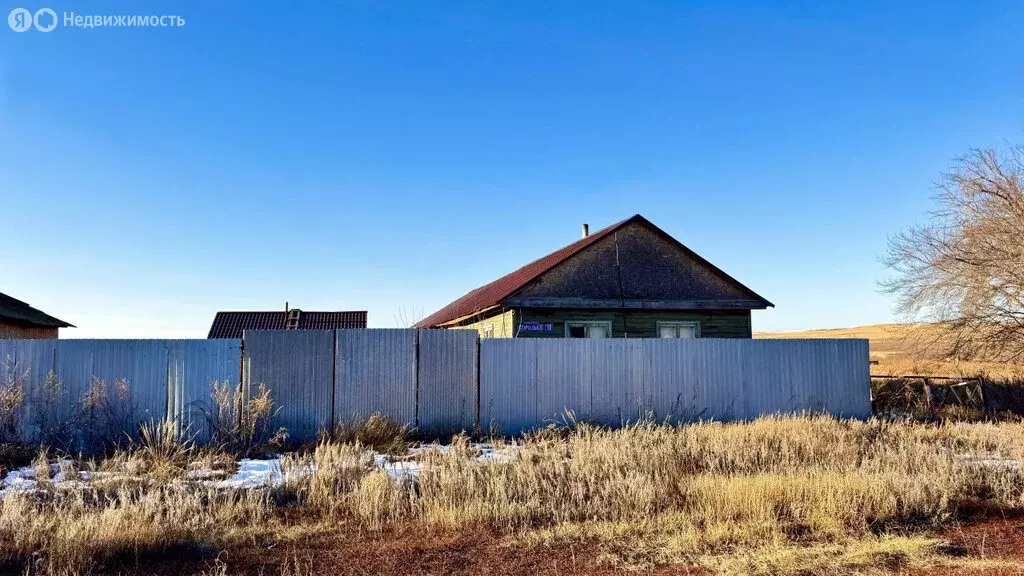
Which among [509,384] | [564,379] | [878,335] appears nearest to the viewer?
[509,384]

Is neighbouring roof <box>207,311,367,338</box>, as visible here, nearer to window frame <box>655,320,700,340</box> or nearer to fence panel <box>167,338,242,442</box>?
window frame <box>655,320,700,340</box>

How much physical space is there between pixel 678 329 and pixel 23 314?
2253 centimetres

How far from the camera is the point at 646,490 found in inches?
245

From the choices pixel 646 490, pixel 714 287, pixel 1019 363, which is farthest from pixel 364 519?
pixel 1019 363

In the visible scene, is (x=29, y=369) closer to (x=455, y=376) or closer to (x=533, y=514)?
(x=455, y=376)

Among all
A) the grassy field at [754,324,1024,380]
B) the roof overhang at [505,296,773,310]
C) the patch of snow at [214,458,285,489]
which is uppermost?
the roof overhang at [505,296,773,310]

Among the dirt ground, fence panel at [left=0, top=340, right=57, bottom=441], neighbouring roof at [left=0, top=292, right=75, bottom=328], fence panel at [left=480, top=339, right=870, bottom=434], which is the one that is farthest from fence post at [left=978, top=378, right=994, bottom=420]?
neighbouring roof at [left=0, top=292, right=75, bottom=328]

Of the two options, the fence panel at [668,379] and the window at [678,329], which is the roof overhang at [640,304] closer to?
the window at [678,329]

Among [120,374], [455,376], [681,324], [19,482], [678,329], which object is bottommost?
[19,482]

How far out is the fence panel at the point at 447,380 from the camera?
1121cm

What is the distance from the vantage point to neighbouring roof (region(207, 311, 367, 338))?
2719 cm

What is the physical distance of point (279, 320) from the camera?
2784 centimetres

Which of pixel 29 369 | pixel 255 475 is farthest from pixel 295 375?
pixel 29 369

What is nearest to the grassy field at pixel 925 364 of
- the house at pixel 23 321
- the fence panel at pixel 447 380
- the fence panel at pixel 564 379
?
the fence panel at pixel 564 379
